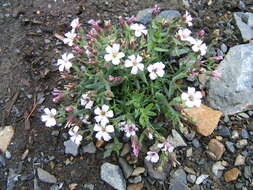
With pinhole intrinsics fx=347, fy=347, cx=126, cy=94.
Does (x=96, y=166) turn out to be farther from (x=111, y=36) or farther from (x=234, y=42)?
(x=234, y=42)

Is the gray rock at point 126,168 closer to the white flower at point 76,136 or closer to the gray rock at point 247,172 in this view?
the white flower at point 76,136

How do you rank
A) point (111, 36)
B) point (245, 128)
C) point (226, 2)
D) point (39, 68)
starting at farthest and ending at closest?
point (226, 2), point (39, 68), point (245, 128), point (111, 36)

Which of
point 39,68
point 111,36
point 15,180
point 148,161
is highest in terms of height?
point 111,36

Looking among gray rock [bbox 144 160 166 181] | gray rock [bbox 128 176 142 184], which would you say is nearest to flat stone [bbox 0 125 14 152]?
gray rock [bbox 128 176 142 184]

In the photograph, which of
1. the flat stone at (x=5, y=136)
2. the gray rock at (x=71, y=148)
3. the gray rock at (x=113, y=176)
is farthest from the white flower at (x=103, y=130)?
the flat stone at (x=5, y=136)

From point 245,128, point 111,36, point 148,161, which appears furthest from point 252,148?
point 111,36

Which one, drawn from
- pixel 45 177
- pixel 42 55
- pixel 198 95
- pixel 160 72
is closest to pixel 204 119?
pixel 198 95
